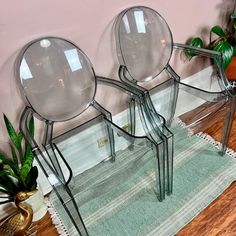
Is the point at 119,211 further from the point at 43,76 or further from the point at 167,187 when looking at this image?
the point at 43,76

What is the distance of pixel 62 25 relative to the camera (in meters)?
1.21

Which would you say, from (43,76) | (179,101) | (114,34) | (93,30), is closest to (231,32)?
(179,101)

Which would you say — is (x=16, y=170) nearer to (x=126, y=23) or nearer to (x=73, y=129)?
(x=73, y=129)

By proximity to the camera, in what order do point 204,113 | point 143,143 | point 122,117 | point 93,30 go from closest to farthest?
point 143,143
point 93,30
point 204,113
point 122,117

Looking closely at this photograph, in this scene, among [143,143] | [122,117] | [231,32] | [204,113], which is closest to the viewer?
[143,143]

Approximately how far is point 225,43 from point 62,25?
1.01 metres

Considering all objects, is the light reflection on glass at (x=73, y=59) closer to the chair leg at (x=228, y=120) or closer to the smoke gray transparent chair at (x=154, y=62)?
the smoke gray transparent chair at (x=154, y=62)

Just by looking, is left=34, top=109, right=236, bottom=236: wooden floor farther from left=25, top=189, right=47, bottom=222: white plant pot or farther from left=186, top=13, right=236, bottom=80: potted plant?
left=186, top=13, right=236, bottom=80: potted plant

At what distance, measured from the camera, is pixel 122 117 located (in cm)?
165

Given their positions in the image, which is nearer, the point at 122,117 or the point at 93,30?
the point at 93,30

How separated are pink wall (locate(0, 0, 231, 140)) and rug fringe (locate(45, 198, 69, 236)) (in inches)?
19.1

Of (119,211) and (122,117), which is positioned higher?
(122,117)

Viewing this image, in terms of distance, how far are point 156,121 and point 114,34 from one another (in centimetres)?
51

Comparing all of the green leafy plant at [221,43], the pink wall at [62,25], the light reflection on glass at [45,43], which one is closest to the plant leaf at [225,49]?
Result: the green leafy plant at [221,43]
